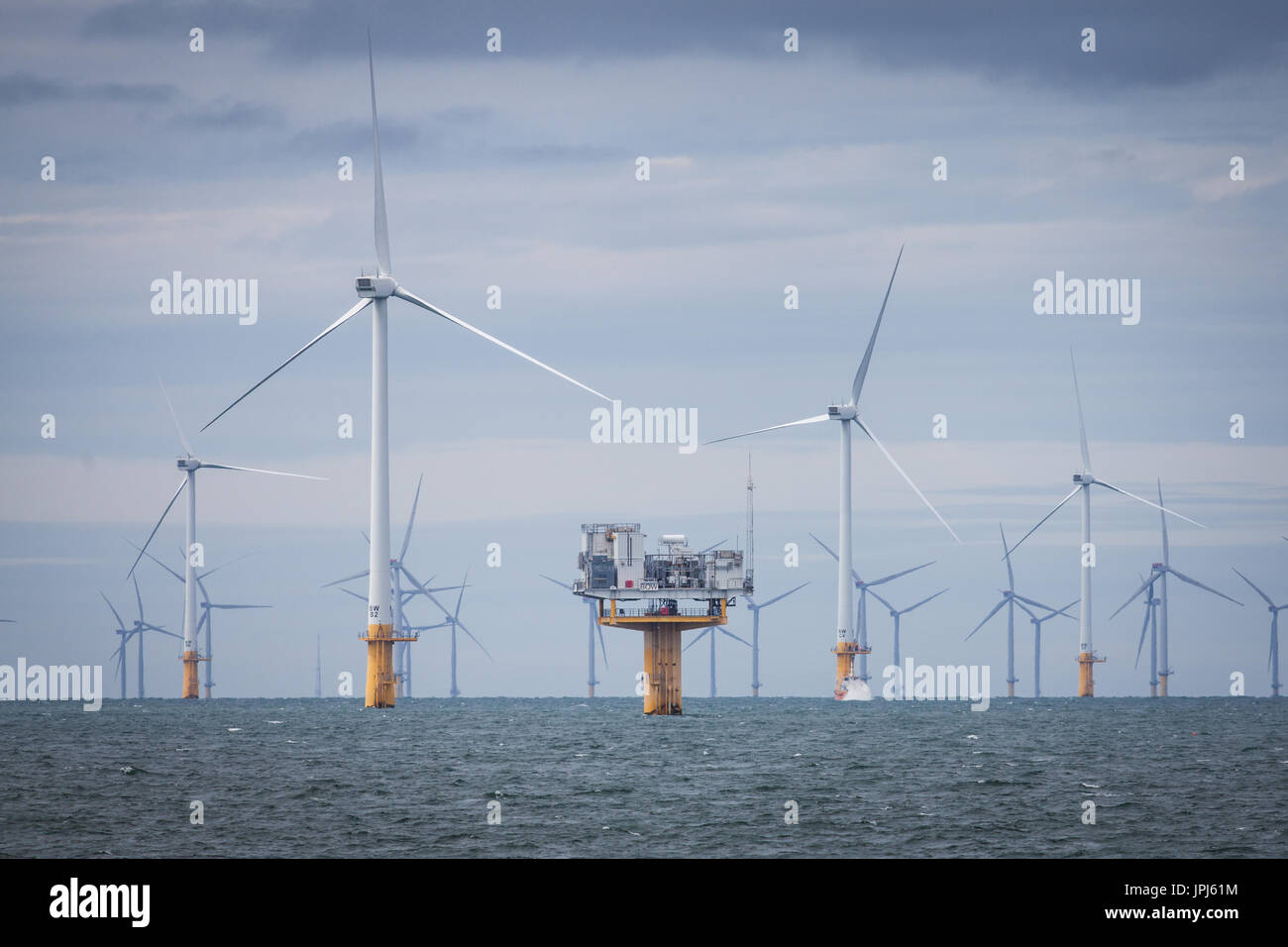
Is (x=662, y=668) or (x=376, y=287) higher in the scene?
(x=376, y=287)

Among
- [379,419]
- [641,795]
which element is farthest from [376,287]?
[641,795]

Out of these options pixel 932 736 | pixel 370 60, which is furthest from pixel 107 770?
pixel 370 60

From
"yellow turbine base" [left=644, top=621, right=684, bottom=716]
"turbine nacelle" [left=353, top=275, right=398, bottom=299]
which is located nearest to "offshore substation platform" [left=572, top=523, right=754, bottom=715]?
"yellow turbine base" [left=644, top=621, right=684, bottom=716]

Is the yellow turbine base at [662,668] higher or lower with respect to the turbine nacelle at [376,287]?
lower

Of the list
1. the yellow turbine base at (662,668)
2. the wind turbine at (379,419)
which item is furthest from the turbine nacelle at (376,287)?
the yellow turbine base at (662,668)

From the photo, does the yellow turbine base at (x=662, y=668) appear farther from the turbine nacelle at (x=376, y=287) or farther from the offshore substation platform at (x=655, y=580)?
the turbine nacelle at (x=376, y=287)

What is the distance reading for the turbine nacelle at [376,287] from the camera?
161m

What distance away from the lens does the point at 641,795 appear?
80.1 m

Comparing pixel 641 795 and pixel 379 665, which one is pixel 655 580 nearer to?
pixel 379 665

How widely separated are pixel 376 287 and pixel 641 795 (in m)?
94.0

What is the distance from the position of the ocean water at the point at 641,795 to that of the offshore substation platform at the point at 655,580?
14.7 metres
